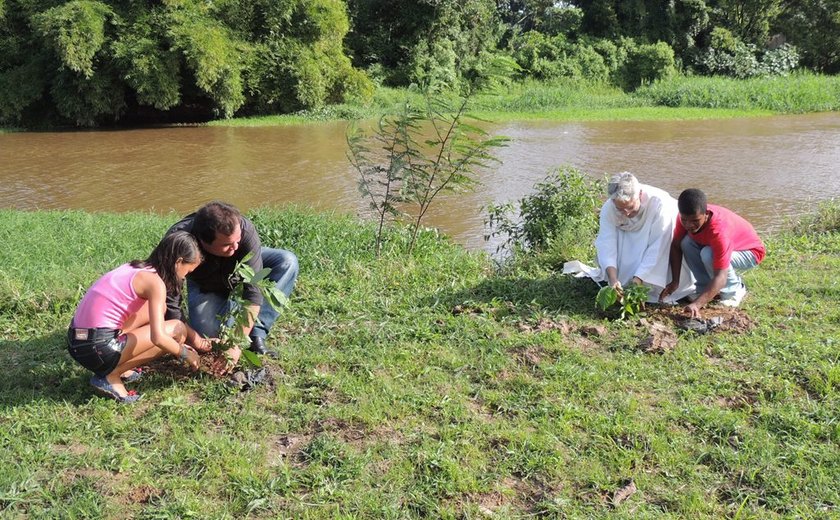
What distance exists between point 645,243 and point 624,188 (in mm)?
488

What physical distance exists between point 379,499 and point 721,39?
107 ft

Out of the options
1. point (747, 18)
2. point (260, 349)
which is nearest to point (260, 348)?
point (260, 349)

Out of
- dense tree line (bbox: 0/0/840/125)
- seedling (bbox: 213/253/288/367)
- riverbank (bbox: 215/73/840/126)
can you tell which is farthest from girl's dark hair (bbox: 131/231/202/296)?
riverbank (bbox: 215/73/840/126)

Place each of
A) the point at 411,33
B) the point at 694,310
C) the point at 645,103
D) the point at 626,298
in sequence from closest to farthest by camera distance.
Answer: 1. the point at 694,310
2. the point at 626,298
3. the point at 645,103
4. the point at 411,33

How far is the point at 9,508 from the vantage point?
2.69 metres

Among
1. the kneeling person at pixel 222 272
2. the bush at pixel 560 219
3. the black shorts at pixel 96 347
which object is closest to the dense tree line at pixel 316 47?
the bush at pixel 560 219

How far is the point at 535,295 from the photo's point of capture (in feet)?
16.6

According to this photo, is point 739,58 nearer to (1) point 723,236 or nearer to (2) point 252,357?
(1) point 723,236

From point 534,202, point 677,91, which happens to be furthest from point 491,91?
point 677,91

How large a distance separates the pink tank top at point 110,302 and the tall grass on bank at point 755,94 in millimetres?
24201

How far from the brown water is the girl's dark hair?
478cm

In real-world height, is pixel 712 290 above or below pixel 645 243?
below

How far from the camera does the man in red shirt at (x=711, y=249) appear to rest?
4395mm

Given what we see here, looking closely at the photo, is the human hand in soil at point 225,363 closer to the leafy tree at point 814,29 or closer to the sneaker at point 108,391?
the sneaker at point 108,391
